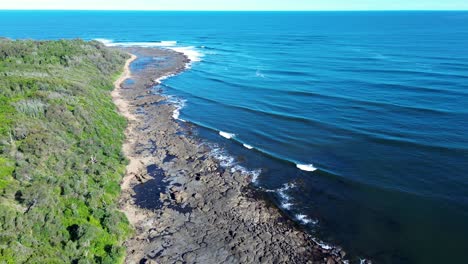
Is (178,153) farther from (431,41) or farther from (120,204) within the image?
(431,41)

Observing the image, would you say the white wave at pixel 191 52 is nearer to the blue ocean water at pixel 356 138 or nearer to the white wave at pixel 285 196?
the blue ocean water at pixel 356 138

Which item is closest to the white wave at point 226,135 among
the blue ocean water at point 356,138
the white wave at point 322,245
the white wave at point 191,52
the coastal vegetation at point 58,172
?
the blue ocean water at point 356,138

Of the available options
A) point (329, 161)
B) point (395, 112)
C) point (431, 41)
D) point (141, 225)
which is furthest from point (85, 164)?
point (431, 41)

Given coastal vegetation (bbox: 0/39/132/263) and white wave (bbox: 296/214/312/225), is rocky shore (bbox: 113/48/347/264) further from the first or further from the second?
coastal vegetation (bbox: 0/39/132/263)

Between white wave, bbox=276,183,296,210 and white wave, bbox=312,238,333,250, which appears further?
white wave, bbox=276,183,296,210

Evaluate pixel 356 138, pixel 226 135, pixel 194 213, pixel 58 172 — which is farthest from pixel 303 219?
pixel 58 172

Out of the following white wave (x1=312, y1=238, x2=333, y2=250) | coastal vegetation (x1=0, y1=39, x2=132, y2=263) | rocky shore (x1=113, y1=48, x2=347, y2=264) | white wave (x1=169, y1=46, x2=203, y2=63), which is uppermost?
coastal vegetation (x1=0, y1=39, x2=132, y2=263)

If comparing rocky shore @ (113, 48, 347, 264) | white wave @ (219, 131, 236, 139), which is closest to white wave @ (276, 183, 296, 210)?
rocky shore @ (113, 48, 347, 264)

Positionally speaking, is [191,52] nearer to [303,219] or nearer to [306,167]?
[306,167]
